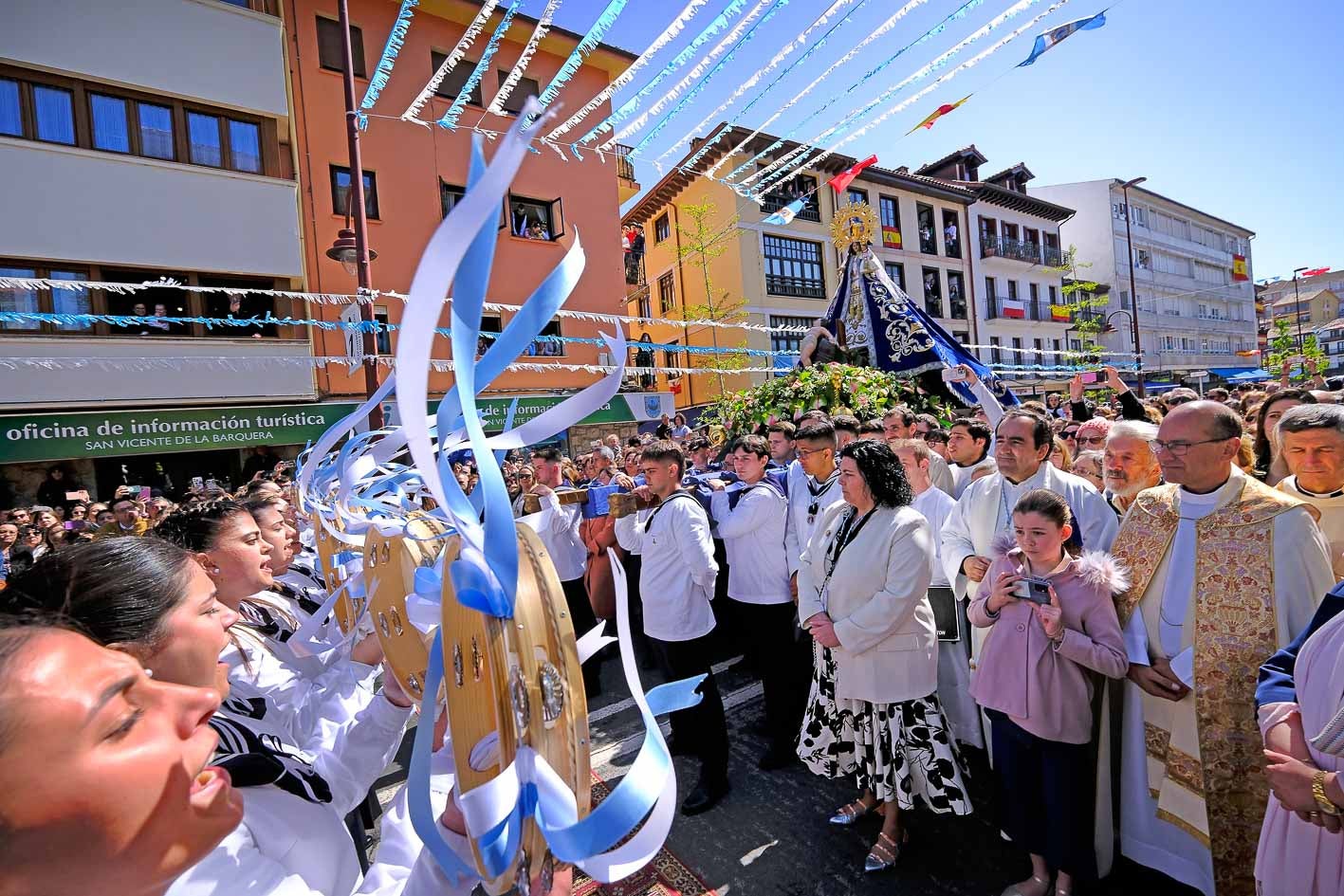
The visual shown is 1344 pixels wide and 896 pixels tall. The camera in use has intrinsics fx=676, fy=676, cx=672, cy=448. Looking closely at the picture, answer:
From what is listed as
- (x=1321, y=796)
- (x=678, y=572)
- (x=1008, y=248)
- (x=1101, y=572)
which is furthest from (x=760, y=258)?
(x=1321, y=796)

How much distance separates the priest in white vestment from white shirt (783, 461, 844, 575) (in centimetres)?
180

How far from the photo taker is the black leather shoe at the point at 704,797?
3611 mm

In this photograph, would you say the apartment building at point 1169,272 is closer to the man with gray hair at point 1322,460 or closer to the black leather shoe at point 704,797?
the man with gray hair at point 1322,460

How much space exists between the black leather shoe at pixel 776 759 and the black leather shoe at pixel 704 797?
0.36 meters

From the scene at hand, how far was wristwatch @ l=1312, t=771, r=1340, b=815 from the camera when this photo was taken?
1657 mm

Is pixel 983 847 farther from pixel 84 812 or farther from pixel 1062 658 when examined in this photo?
pixel 84 812

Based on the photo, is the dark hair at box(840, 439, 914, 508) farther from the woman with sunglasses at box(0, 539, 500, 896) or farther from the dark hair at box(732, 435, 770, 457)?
the woman with sunglasses at box(0, 539, 500, 896)

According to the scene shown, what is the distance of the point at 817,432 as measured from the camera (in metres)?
4.53

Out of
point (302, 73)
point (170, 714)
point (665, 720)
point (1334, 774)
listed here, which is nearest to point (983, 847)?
point (1334, 774)

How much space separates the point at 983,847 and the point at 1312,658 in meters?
1.85

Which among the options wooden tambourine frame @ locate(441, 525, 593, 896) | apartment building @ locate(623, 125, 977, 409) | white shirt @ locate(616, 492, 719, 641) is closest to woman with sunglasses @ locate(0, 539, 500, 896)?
wooden tambourine frame @ locate(441, 525, 593, 896)

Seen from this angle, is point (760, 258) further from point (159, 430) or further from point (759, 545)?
point (759, 545)

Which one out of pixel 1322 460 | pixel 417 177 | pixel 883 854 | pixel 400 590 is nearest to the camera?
pixel 400 590

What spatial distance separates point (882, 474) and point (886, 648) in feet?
2.65
